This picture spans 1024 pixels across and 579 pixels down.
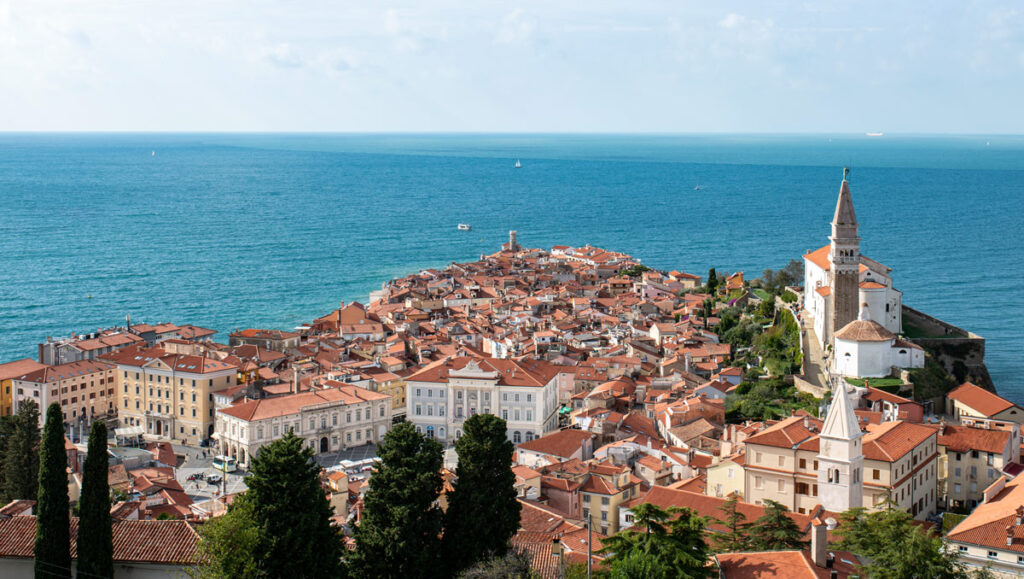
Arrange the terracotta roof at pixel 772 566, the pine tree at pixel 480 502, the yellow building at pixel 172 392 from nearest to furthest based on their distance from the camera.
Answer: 1. the terracotta roof at pixel 772 566
2. the pine tree at pixel 480 502
3. the yellow building at pixel 172 392

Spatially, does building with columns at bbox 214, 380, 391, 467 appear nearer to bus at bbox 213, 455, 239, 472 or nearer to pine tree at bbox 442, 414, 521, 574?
bus at bbox 213, 455, 239, 472

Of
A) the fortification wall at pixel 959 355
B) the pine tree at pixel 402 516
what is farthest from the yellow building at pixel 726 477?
the fortification wall at pixel 959 355

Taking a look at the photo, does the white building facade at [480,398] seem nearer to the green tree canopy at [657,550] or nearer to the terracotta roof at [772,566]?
the terracotta roof at [772,566]

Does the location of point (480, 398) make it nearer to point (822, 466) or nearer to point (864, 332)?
point (864, 332)

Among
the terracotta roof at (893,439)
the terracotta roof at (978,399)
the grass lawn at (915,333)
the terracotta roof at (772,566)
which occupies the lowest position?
the terracotta roof at (978,399)

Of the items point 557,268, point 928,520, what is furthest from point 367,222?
point 928,520

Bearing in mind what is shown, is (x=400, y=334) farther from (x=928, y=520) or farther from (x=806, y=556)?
(x=806, y=556)
